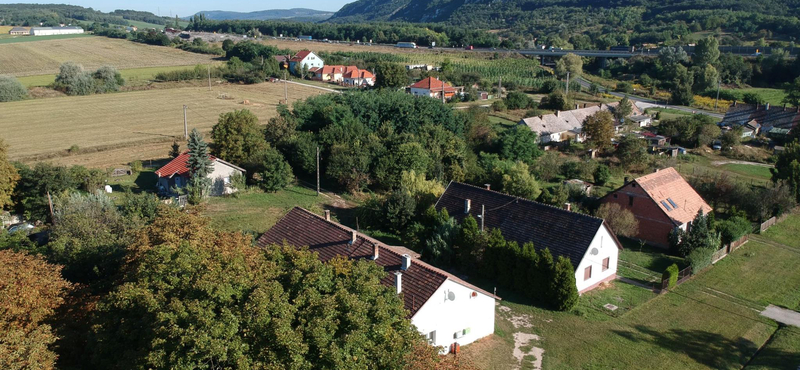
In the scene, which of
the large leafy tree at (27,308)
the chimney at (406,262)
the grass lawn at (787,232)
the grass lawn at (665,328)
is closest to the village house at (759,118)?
the grass lawn at (787,232)

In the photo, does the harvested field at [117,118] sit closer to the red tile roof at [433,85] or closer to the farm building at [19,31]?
Result: the red tile roof at [433,85]

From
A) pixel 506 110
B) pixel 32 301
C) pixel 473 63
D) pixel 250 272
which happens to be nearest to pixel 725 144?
pixel 506 110

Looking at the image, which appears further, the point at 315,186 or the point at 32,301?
the point at 315,186

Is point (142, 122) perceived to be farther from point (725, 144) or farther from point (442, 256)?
point (725, 144)

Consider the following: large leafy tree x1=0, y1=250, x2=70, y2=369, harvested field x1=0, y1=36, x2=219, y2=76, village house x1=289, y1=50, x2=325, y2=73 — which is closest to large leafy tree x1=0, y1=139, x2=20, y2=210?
large leafy tree x1=0, y1=250, x2=70, y2=369

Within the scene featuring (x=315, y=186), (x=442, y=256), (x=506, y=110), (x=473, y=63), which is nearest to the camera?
(x=442, y=256)

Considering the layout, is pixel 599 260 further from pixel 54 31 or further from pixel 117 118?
pixel 54 31

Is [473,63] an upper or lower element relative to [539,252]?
upper

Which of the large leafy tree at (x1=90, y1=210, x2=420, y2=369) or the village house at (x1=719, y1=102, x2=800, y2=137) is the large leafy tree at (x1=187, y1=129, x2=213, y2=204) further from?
the village house at (x1=719, y1=102, x2=800, y2=137)
